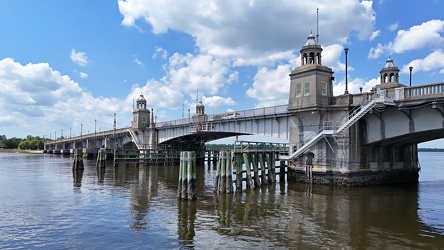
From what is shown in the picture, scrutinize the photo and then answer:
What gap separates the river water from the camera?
1431 cm

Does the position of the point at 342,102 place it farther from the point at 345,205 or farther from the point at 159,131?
the point at 159,131

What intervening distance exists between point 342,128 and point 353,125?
207cm

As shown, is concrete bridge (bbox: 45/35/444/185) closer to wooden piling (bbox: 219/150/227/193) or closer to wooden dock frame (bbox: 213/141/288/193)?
wooden dock frame (bbox: 213/141/288/193)

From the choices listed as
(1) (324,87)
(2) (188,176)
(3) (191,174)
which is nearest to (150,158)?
(1) (324,87)

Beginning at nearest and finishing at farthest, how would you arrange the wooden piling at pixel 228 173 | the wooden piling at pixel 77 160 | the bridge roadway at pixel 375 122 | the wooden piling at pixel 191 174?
the wooden piling at pixel 191 174 < the wooden piling at pixel 228 173 < the bridge roadway at pixel 375 122 < the wooden piling at pixel 77 160

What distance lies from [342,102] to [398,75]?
1113cm

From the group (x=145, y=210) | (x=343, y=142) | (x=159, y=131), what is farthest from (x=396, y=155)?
(x=159, y=131)

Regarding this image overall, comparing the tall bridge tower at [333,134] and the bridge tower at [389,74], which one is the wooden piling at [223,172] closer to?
the tall bridge tower at [333,134]

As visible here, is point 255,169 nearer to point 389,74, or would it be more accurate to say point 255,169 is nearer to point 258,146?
point 258,146

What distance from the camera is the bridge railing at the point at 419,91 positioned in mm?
25353

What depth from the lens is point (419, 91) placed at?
2662 centimetres

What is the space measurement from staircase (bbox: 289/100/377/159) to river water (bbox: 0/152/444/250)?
486 centimetres

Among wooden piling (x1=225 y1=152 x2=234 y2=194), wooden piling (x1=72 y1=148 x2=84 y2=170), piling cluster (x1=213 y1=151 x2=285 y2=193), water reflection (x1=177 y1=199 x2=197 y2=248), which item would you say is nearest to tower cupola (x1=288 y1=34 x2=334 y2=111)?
piling cluster (x1=213 y1=151 x2=285 y2=193)

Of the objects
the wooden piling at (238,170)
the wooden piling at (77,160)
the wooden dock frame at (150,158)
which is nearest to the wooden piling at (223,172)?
the wooden piling at (238,170)
